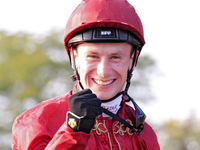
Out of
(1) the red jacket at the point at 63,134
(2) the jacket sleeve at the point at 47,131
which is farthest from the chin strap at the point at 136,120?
(2) the jacket sleeve at the point at 47,131

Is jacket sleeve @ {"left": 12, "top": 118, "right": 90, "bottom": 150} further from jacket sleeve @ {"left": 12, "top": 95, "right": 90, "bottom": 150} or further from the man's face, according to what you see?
the man's face

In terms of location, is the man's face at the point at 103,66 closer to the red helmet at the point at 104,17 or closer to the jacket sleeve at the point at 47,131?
the red helmet at the point at 104,17

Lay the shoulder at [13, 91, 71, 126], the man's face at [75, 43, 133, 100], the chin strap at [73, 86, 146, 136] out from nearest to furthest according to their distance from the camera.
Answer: the shoulder at [13, 91, 71, 126]
the man's face at [75, 43, 133, 100]
the chin strap at [73, 86, 146, 136]

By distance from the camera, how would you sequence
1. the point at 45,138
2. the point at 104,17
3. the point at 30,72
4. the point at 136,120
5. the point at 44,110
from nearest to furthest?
the point at 45,138, the point at 44,110, the point at 104,17, the point at 136,120, the point at 30,72

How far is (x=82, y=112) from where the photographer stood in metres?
3.05

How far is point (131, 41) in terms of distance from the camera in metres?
3.84

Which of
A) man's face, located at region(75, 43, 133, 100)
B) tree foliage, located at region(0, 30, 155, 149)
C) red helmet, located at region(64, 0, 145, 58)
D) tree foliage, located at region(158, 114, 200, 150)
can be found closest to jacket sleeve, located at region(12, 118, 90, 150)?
man's face, located at region(75, 43, 133, 100)

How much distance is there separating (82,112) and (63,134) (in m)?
0.22

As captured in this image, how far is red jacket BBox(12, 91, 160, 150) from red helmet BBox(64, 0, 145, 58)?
713 millimetres

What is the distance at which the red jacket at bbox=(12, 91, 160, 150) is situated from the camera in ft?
9.96

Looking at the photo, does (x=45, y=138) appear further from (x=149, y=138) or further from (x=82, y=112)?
(x=149, y=138)

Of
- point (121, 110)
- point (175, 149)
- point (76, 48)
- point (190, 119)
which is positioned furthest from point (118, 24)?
point (190, 119)

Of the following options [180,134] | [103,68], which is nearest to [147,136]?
[103,68]

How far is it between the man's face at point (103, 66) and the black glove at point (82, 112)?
0.60 metres
